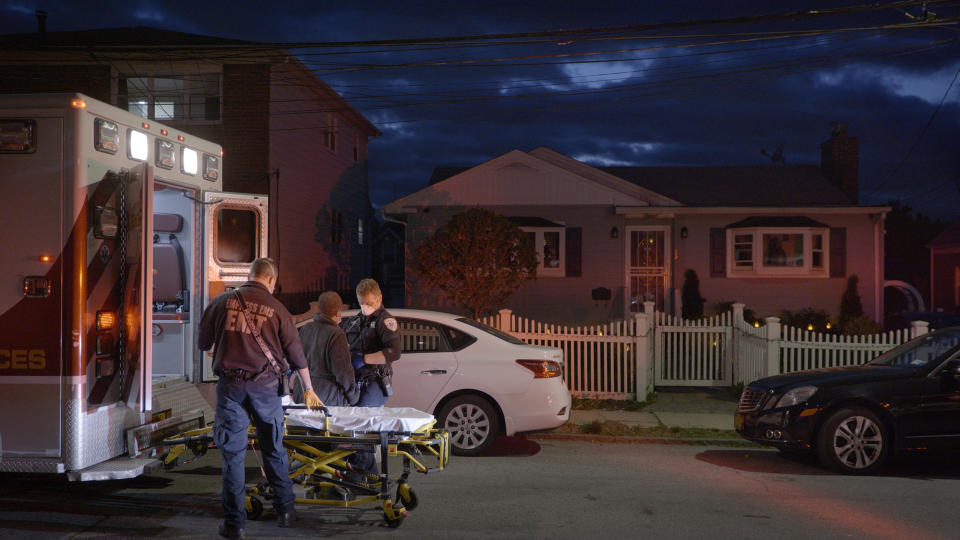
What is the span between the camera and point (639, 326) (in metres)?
12.6

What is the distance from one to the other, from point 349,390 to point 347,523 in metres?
1.04

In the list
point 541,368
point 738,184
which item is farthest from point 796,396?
point 738,184

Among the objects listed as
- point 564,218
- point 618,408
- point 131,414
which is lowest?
point 618,408

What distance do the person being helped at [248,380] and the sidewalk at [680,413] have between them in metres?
5.76

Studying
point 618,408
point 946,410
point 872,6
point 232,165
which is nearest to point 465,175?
point 232,165

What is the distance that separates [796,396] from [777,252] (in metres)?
13.8

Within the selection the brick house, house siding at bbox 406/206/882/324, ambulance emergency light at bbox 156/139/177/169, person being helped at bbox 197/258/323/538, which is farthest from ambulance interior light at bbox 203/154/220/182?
house siding at bbox 406/206/882/324

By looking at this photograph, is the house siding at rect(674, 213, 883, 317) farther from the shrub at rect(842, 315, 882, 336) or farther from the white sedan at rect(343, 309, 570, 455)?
the white sedan at rect(343, 309, 570, 455)

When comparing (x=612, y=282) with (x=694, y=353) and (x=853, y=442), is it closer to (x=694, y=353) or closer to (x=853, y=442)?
(x=694, y=353)

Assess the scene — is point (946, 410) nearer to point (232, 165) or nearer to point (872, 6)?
point (872, 6)

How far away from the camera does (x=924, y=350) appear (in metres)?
8.76

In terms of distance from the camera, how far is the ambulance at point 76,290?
603 cm

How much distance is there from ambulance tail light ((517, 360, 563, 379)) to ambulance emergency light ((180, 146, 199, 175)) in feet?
12.4

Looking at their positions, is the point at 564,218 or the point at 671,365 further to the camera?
the point at 564,218
